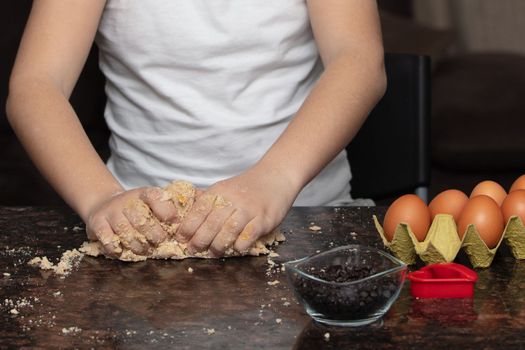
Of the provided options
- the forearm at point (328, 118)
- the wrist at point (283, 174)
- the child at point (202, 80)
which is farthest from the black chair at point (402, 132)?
the wrist at point (283, 174)

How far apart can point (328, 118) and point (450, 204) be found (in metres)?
0.28

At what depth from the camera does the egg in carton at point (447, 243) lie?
3.78 feet

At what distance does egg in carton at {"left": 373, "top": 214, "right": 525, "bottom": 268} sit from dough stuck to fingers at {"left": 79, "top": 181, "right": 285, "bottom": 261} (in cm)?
16

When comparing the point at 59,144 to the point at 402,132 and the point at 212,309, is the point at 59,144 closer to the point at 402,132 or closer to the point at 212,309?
the point at 212,309

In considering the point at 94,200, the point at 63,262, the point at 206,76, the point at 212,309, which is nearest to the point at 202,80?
the point at 206,76

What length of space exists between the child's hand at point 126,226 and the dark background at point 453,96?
1.31 metres

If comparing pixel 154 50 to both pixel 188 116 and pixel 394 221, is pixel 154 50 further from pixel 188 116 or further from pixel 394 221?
pixel 394 221

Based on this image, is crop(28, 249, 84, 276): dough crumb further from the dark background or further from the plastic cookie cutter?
the dark background

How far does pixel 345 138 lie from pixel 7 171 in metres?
1.34

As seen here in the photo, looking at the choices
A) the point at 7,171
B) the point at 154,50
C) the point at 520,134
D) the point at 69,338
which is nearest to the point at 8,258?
the point at 69,338

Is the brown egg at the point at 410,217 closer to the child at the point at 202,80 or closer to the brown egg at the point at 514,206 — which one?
the brown egg at the point at 514,206

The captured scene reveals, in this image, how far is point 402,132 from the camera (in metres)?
1.94

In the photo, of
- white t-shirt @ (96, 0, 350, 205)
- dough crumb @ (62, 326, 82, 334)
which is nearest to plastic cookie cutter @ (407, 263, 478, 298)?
dough crumb @ (62, 326, 82, 334)

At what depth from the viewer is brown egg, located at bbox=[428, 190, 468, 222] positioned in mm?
1244
